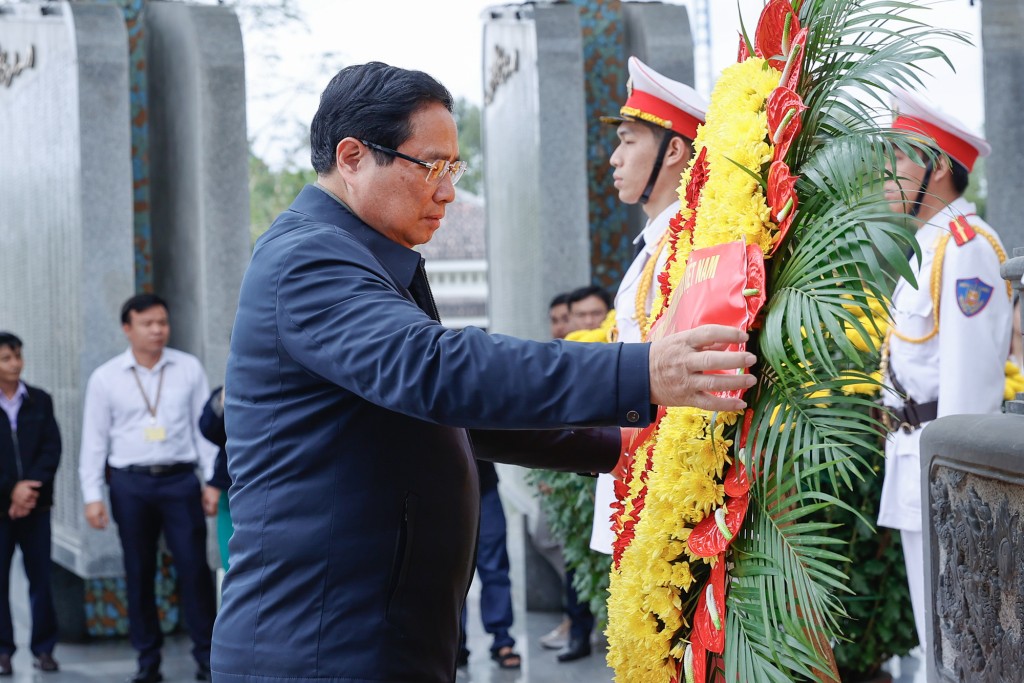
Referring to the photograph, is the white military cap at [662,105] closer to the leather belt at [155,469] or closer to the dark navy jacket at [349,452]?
the dark navy jacket at [349,452]

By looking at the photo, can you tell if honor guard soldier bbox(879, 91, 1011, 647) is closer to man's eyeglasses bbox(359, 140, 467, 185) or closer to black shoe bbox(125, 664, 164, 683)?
man's eyeglasses bbox(359, 140, 467, 185)

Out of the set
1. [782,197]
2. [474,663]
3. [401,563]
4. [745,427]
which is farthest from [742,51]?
[474,663]

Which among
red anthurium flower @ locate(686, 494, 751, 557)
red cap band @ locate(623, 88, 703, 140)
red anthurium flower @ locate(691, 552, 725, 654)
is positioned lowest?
red anthurium flower @ locate(691, 552, 725, 654)

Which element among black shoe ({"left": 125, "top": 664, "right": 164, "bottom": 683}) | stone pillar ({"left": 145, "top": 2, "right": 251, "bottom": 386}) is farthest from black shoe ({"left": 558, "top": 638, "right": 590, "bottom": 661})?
stone pillar ({"left": 145, "top": 2, "right": 251, "bottom": 386})

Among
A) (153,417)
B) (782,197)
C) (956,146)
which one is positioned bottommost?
(153,417)

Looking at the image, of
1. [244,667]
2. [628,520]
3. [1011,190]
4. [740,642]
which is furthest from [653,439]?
→ [1011,190]

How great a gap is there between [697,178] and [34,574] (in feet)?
18.1

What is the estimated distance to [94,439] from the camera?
21.6 feet

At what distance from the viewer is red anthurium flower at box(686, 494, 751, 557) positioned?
2.05 meters

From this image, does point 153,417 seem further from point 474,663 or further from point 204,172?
point 474,663

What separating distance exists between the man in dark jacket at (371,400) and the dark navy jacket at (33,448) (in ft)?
16.6

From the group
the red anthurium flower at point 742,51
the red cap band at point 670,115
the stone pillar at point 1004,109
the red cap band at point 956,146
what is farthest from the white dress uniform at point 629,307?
the stone pillar at point 1004,109

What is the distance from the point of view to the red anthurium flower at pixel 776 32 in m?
2.05

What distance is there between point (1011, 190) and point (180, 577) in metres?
4.85
